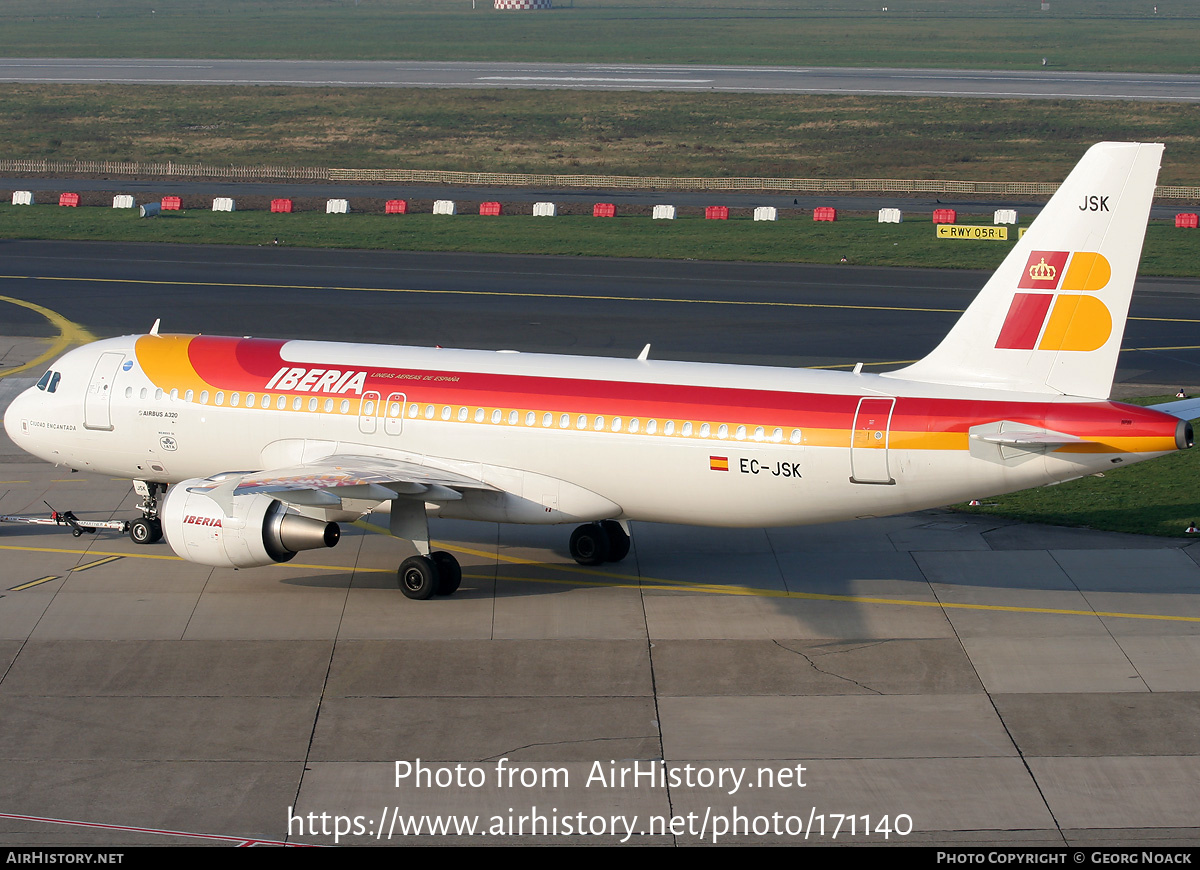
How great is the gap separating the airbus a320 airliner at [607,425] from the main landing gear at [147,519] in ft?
0.17

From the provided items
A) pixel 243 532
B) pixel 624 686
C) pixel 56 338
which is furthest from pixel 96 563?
pixel 56 338

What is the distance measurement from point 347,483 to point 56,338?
30.2 metres

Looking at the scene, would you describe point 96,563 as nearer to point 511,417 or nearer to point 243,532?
point 243,532

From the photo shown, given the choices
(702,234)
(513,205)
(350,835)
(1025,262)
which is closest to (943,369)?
(1025,262)

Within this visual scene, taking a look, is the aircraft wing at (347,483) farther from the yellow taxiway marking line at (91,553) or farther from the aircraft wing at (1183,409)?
the aircraft wing at (1183,409)

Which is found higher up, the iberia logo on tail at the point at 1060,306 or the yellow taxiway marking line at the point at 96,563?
the iberia logo on tail at the point at 1060,306

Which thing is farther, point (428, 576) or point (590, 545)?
point (590, 545)

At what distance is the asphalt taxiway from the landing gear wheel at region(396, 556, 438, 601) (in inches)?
11.5

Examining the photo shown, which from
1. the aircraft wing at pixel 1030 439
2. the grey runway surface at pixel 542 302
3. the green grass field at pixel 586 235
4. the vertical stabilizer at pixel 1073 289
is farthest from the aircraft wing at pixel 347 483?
the green grass field at pixel 586 235

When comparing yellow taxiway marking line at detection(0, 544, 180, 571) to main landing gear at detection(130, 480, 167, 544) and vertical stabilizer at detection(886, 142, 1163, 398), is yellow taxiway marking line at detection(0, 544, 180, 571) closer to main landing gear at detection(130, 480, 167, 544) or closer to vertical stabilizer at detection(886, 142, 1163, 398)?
main landing gear at detection(130, 480, 167, 544)

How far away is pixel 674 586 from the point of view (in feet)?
95.6

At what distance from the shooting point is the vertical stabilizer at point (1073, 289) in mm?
23875

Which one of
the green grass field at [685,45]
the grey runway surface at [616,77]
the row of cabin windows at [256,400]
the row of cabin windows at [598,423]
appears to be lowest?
the green grass field at [685,45]

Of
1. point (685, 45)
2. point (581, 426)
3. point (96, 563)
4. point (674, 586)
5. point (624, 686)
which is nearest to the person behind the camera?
point (624, 686)
